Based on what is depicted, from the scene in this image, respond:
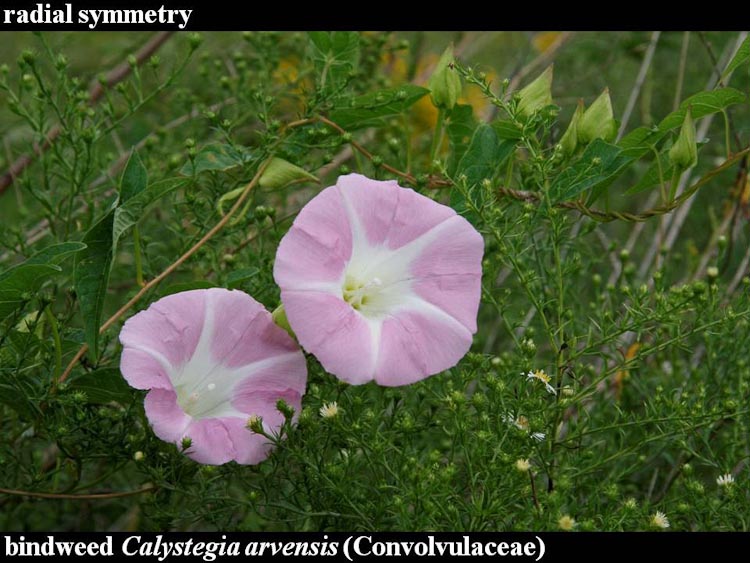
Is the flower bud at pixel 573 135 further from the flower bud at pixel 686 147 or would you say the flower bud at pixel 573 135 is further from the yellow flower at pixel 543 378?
the yellow flower at pixel 543 378

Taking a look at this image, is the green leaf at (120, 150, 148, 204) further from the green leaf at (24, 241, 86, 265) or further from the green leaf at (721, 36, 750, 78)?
the green leaf at (721, 36, 750, 78)

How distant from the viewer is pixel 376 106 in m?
1.06

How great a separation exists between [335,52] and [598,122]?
329 mm

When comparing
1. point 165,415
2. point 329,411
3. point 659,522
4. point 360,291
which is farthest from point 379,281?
point 659,522

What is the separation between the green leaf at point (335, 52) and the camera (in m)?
1.12

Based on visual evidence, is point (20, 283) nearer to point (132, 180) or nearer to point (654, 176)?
point (132, 180)

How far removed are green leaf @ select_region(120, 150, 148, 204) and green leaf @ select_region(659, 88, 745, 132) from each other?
54cm

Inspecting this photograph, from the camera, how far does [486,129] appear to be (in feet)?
3.32

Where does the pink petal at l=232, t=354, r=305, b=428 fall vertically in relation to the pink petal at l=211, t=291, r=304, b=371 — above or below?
below

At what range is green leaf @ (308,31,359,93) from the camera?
1120 mm

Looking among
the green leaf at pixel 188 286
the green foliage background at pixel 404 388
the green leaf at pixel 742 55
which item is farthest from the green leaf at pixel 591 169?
the green leaf at pixel 188 286

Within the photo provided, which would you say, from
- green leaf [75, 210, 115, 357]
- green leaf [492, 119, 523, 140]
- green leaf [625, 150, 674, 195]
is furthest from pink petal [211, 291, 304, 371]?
green leaf [625, 150, 674, 195]
